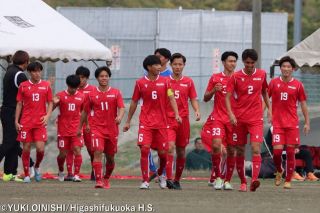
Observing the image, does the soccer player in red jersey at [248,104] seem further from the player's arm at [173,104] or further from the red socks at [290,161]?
the red socks at [290,161]

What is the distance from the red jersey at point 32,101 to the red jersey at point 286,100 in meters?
3.76

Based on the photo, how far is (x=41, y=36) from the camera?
2539 cm

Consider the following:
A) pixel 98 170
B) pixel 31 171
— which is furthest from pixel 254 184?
pixel 31 171

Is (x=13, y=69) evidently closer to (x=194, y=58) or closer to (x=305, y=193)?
(x=305, y=193)

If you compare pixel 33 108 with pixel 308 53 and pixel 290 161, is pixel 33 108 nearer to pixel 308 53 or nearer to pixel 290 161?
pixel 290 161

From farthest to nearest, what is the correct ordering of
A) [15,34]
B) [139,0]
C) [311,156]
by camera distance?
[139,0]
[311,156]
[15,34]

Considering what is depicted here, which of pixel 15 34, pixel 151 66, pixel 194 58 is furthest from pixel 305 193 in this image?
pixel 194 58

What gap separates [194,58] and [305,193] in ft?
86.6

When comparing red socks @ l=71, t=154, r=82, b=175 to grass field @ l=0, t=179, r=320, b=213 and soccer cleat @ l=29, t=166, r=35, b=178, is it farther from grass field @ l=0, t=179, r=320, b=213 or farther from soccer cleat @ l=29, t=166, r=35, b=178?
grass field @ l=0, t=179, r=320, b=213

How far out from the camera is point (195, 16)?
154 ft

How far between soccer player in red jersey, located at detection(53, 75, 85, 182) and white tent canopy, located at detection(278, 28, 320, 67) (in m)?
5.08

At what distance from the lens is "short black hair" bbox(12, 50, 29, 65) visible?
74.7 ft

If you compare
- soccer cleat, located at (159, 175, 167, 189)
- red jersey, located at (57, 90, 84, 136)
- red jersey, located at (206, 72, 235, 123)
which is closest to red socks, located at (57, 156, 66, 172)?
red jersey, located at (57, 90, 84, 136)

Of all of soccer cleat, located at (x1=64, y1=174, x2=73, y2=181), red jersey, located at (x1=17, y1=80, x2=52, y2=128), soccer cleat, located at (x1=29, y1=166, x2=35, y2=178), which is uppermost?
red jersey, located at (x1=17, y1=80, x2=52, y2=128)
